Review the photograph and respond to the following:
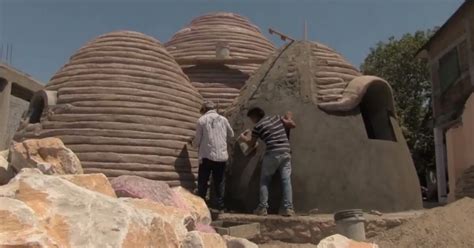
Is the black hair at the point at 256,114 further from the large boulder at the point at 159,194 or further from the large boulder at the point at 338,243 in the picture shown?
the large boulder at the point at 338,243

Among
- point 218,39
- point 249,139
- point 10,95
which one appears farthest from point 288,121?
point 10,95

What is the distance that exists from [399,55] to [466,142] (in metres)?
8.63

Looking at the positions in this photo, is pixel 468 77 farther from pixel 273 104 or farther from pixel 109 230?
pixel 109 230

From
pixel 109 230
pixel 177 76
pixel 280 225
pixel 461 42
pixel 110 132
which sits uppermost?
pixel 461 42

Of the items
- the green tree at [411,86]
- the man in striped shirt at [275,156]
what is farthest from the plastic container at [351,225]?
the green tree at [411,86]

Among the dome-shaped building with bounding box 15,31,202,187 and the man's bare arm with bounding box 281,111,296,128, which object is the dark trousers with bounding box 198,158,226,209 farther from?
the man's bare arm with bounding box 281,111,296,128

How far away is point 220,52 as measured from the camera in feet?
31.5

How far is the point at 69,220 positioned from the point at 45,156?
222 centimetres

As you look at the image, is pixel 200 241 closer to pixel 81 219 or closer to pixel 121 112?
pixel 81 219

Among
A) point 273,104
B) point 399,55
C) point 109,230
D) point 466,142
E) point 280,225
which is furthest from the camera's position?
point 399,55

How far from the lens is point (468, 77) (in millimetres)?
15891

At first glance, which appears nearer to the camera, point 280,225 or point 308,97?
point 280,225

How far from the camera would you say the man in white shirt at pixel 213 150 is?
20.3 feet

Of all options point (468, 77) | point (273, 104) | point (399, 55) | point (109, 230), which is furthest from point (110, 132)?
point (399, 55)
